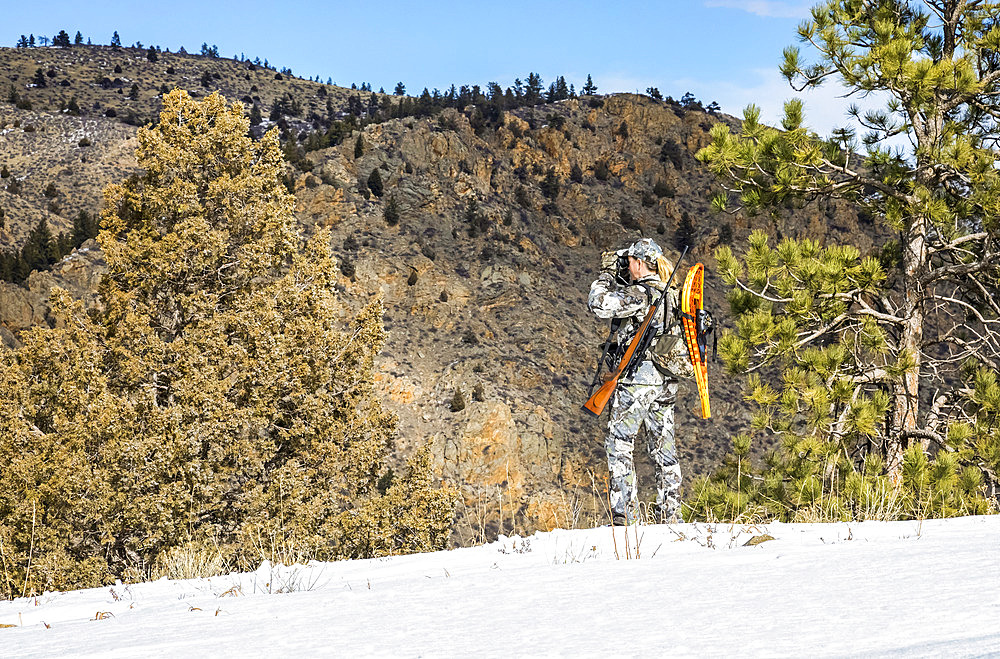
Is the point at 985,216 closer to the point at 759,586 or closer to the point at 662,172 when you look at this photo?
the point at 759,586

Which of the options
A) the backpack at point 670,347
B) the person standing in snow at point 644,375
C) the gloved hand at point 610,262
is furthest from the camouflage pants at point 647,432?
the gloved hand at point 610,262

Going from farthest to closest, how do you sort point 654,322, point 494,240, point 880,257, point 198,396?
point 494,240, point 198,396, point 880,257, point 654,322

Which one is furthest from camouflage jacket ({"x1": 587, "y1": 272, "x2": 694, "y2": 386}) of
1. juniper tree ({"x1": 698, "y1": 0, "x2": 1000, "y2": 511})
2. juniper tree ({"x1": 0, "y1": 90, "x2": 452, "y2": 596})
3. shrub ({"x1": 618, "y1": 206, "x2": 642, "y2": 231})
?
shrub ({"x1": 618, "y1": 206, "x2": 642, "y2": 231})

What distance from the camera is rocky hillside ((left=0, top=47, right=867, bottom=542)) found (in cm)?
2973

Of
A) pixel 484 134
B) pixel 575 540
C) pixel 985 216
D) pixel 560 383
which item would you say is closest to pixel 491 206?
pixel 484 134

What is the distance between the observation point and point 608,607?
222 centimetres

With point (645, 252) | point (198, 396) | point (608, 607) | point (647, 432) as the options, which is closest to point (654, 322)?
point (645, 252)

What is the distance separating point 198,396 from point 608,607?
536 inches

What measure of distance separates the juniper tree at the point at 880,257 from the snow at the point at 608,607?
4.58 metres

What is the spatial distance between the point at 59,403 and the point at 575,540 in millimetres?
14114

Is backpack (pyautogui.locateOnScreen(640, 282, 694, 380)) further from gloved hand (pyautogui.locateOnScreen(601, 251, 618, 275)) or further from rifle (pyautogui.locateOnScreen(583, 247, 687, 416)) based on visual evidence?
gloved hand (pyautogui.locateOnScreen(601, 251, 618, 275))

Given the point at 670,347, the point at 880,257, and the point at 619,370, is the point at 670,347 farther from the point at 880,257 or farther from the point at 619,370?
the point at 880,257

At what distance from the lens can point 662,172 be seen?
47531mm

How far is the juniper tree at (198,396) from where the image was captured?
14.3 meters
